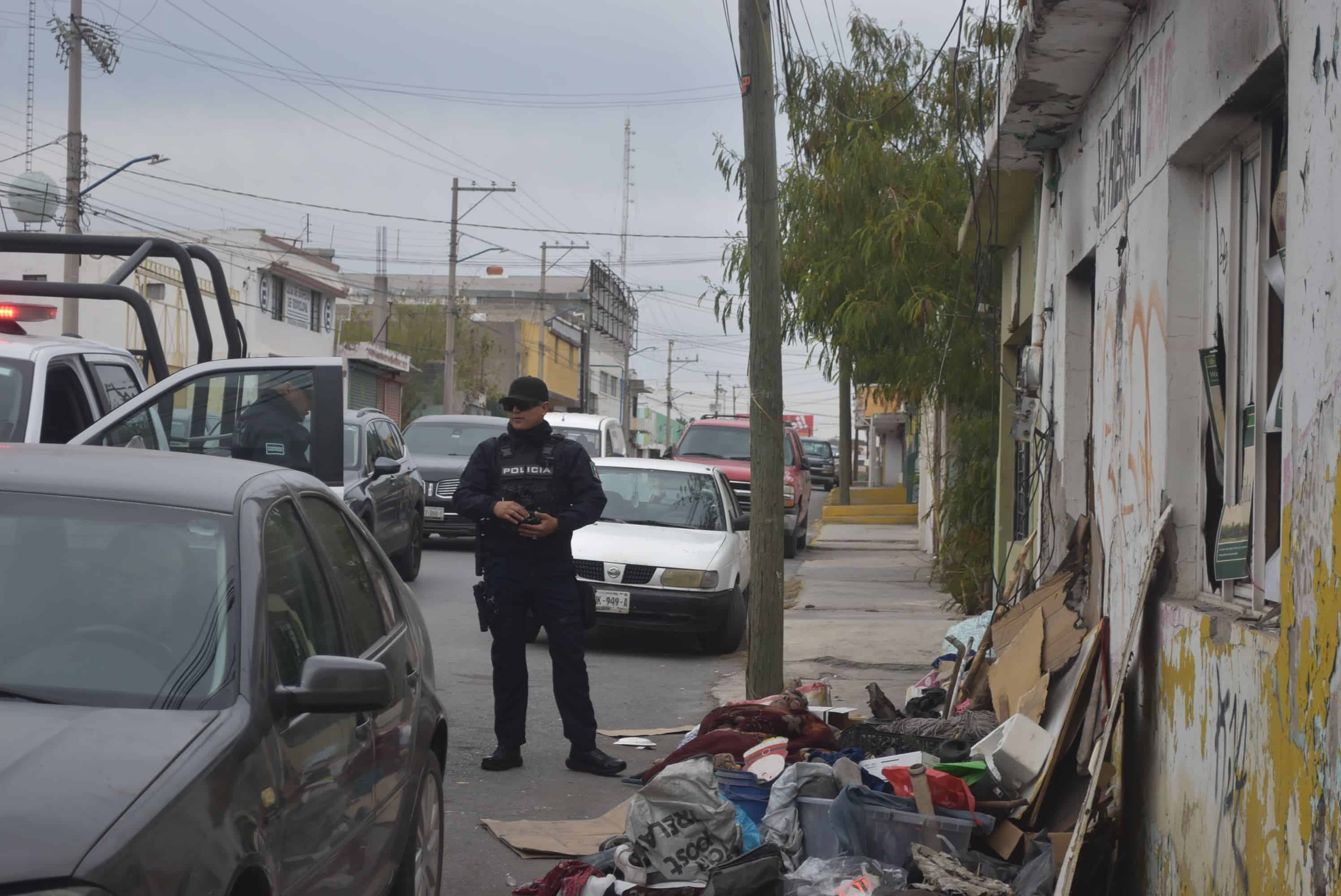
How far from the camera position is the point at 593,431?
2030 cm

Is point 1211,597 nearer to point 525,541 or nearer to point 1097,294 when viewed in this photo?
point 1097,294

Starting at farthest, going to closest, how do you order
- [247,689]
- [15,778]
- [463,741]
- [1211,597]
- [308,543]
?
[463,741] → [1211,597] → [308,543] → [247,689] → [15,778]

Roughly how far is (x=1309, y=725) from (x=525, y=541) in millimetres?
4576

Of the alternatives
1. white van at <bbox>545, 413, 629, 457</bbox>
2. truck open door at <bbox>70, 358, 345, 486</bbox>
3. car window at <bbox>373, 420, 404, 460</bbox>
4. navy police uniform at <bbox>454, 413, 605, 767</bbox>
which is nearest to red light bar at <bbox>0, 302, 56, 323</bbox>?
truck open door at <bbox>70, 358, 345, 486</bbox>

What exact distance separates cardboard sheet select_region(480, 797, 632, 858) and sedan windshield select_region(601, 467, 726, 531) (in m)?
5.70

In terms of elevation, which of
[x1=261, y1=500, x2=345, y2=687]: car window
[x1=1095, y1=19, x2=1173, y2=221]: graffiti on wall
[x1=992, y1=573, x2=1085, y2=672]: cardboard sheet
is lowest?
[x1=992, y1=573, x2=1085, y2=672]: cardboard sheet

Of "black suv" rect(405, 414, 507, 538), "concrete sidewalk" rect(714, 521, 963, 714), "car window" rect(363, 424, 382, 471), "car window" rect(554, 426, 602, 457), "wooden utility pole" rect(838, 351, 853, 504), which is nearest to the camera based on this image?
"concrete sidewalk" rect(714, 521, 963, 714)

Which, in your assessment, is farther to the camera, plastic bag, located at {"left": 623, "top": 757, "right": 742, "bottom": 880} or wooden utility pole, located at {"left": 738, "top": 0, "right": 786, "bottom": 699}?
wooden utility pole, located at {"left": 738, "top": 0, "right": 786, "bottom": 699}

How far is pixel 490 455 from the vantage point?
7141 millimetres

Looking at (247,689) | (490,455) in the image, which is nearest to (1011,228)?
(490,455)

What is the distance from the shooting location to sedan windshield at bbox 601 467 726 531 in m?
11.8

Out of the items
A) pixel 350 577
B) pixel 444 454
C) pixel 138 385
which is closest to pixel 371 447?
pixel 444 454

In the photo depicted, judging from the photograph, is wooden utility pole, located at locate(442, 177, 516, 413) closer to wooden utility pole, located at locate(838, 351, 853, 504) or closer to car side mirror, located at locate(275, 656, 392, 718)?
wooden utility pole, located at locate(838, 351, 853, 504)

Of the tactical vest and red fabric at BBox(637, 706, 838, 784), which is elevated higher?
the tactical vest
